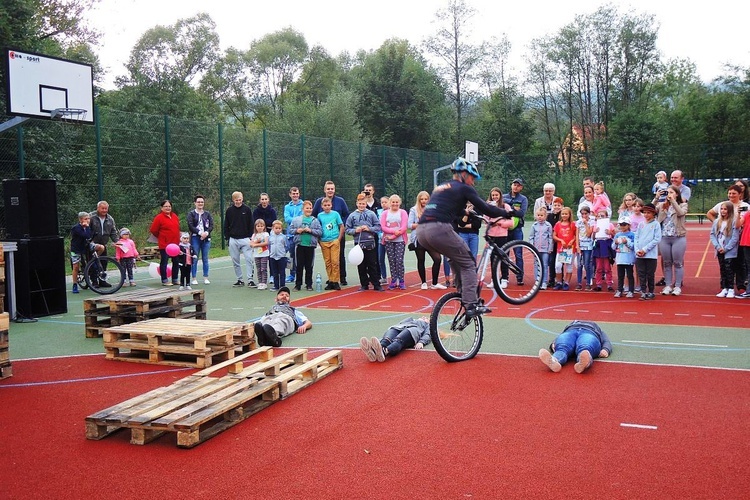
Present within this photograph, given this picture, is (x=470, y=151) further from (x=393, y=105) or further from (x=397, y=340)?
A: (x=397, y=340)

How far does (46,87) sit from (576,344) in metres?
11.4

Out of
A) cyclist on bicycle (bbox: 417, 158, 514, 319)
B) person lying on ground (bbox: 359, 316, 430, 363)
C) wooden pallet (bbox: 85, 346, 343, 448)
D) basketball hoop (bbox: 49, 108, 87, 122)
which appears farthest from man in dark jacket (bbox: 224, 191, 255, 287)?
cyclist on bicycle (bbox: 417, 158, 514, 319)

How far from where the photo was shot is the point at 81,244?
13734mm

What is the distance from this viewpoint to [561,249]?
42.0 feet

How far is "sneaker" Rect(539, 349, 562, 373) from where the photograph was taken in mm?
6926

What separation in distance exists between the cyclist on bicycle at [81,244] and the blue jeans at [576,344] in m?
10.0

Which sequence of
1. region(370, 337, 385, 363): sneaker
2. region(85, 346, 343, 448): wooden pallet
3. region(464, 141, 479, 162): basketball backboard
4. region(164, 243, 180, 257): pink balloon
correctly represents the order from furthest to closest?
region(464, 141, 479, 162): basketball backboard < region(164, 243, 180, 257): pink balloon < region(370, 337, 385, 363): sneaker < region(85, 346, 343, 448): wooden pallet

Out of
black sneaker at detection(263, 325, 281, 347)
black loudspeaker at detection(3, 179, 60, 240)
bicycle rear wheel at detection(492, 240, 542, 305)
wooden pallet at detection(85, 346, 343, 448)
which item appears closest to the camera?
wooden pallet at detection(85, 346, 343, 448)

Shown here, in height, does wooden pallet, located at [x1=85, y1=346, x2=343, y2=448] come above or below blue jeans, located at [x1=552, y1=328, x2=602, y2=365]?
below

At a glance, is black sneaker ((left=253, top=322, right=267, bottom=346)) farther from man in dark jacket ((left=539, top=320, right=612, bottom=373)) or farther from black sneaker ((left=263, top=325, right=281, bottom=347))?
man in dark jacket ((left=539, top=320, right=612, bottom=373))

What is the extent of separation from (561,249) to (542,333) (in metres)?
4.15

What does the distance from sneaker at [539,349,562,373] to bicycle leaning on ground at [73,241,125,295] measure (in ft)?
30.5

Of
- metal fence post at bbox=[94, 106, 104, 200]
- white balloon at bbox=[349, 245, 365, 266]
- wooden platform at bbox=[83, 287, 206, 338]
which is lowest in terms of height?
wooden platform at bbox=[83, 287, 206, 338]

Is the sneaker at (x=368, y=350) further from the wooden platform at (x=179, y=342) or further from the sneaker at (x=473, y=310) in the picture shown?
the wooden platform at (x=179, y=342)
